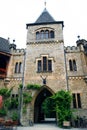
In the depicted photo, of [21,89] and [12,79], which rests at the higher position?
[12,79]

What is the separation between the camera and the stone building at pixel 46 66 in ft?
54.4

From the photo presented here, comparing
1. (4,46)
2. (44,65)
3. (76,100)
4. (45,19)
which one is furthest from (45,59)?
(45,19)

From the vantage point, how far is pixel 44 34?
67.7ft

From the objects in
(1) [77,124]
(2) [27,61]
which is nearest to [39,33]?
(2) [27,61]

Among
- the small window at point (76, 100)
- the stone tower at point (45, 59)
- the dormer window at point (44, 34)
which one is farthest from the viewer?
the dormer window at point (44, 34)

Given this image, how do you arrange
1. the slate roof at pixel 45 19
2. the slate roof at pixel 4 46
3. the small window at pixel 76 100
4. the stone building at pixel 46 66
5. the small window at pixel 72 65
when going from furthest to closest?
the slate roof at pixel 45 19 → the slate roof at pixel 4 46 → the small window at pixel 72 65 → the stone building at pixel 46 66 → the small window at pixel 76 100

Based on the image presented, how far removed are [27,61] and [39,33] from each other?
→ 4766 millimetres

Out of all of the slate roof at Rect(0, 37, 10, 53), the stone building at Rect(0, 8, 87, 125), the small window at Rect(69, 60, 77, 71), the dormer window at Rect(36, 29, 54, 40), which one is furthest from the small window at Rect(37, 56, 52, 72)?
the slate roof at Rect(0, 37, 10, 53)

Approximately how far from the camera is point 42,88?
1692cm

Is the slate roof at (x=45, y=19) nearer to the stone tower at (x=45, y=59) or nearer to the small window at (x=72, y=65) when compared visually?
the stone tower at (x=45, y=59)

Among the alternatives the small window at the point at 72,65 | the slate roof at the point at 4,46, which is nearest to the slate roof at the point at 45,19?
the slate roof at the point at 4,46

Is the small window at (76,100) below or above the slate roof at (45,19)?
below

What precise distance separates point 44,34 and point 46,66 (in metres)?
5.10

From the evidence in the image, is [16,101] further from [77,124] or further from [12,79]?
[77,124]
